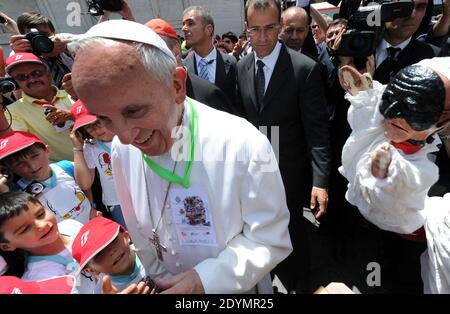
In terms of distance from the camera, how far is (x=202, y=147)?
1219mm

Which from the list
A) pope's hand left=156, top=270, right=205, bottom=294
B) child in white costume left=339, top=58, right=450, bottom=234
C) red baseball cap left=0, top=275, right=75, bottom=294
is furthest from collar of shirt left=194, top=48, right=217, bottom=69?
pope's hand left=156, top=270, right=205, bottom=294

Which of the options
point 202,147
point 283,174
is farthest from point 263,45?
point 202,147

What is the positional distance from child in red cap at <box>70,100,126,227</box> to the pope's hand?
1475mm

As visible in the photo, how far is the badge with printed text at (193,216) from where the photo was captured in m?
1.22

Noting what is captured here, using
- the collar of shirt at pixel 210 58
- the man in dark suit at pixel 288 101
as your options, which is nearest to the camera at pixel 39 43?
the collar of shirt at pixel 210 58

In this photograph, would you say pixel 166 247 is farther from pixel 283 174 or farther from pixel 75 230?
pixel 283 174

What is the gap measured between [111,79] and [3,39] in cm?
2217

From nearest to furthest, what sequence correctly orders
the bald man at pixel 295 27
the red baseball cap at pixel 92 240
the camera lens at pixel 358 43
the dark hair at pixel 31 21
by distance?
1. the red baseball cap at pixel 92 240
2. the camera lens at pixel 358 43
3. the bald man at pixel 295 27
4. the dark hair at pixel 31 21

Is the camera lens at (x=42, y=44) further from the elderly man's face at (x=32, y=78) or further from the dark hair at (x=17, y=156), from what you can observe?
the dark hair at (x=17, y=156)

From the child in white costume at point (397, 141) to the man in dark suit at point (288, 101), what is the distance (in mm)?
889

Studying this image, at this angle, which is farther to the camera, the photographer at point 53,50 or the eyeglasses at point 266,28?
the photographer at point 53,50

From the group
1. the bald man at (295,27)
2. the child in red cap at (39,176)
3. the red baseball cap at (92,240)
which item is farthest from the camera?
the bald man at (295,27)

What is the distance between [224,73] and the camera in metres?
3.46
